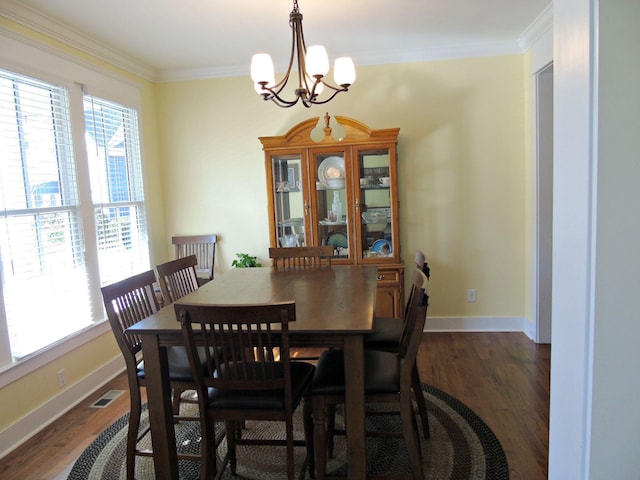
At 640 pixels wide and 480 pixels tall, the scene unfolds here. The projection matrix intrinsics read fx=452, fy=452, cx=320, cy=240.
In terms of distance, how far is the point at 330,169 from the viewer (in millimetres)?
3957

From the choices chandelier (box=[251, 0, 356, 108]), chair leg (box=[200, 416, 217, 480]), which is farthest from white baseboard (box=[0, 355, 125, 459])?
chandelier (box=[251, 0, 356, 108])

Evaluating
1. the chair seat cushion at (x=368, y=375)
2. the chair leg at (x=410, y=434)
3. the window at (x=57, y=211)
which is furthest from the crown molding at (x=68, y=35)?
the chair leg at (x=410, y=434)

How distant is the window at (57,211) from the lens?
2.68 metres

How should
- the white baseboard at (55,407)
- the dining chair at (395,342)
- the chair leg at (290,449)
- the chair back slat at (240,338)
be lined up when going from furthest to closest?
the white baseboard at (55,407), the dining chair at (395,342), the chair leg at (290,449), the chair back slat at (240,338)

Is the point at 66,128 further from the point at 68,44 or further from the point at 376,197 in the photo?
the point at 376,197

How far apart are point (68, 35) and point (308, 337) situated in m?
2.78

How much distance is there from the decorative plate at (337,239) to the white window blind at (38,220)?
1.95m

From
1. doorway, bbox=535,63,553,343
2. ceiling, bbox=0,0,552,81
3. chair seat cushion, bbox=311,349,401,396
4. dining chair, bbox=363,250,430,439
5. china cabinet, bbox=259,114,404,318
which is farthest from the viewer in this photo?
china cabinet, bbox=259,114,404,318

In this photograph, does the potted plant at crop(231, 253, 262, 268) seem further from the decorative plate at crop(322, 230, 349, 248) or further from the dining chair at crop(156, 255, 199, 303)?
the dining chair at crop(156, 255, 199, 303)

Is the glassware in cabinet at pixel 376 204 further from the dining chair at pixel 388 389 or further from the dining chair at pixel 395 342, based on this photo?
the dining chair at pixel 388 389

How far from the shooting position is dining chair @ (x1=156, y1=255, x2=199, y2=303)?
2.63 metres

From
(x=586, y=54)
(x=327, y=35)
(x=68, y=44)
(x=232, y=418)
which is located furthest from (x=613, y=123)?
(x=68, y=44)

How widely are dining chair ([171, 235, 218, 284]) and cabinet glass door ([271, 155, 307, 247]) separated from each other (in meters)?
0.76

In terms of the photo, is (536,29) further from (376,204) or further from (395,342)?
(395,342)
